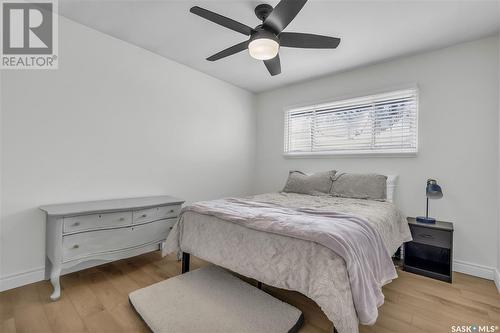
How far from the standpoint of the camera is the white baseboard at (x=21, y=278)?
6.52 feet

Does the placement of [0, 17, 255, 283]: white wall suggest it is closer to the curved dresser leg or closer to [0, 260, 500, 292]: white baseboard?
[0, 260, 500, 292]: white baseboard

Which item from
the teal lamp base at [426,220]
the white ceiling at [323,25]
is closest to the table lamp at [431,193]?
the teal lamp base at [426,220]

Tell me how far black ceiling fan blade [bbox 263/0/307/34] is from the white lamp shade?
0.34 feet

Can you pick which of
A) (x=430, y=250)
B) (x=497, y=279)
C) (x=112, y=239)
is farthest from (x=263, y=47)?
(x=497, y=279)

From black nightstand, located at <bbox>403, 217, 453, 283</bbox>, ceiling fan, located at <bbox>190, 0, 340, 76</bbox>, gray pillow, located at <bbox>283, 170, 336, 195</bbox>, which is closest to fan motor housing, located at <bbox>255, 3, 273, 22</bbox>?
ceiling fan, located at <bbox>190, 0, 340, 76</bbox>

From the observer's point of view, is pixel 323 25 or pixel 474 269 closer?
pixel 323 25

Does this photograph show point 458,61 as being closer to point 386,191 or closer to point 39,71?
point 386,191

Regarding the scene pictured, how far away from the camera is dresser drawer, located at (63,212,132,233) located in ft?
6.47

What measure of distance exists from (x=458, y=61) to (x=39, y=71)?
4323 mm

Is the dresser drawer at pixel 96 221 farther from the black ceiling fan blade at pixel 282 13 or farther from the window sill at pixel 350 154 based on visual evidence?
the window sill at pixel 350 154

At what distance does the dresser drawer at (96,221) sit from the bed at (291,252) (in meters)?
0.49

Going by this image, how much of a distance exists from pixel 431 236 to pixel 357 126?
1.62 meters

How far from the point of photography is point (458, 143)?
2.55 metres

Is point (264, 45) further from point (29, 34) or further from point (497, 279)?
point (497, 279)
